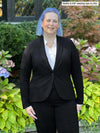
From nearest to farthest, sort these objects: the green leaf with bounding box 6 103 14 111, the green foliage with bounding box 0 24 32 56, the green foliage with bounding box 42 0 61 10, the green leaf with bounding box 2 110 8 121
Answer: the green leaf with bounding box 2 110 8 121 → the green leaf with bounding box 6 103 14 111 → the green foliage with bounding box 0 24 32 56 → the green foliage with bounding box 42 0 61 10

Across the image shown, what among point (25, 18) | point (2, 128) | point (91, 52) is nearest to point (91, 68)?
point (91, 52)

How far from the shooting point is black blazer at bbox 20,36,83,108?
250 cm

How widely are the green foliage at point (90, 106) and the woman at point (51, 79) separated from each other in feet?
5.90

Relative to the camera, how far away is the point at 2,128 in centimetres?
391

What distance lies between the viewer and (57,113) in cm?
252

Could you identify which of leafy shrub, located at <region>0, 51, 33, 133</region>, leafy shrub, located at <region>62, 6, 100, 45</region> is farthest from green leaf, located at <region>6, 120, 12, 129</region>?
leafy shrub, located at <region>62, 6, 100, 45</region>

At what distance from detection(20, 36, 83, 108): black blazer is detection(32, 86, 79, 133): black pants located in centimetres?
5

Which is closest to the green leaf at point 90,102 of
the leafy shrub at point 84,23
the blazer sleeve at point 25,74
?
the blazer sleeve at point 25,74

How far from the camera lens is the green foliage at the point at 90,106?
14.2 feet

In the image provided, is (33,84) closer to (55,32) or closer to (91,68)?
(55,32)

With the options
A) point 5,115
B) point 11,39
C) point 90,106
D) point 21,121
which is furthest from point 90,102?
point 11,39

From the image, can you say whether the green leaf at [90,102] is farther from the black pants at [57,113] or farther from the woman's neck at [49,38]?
the woman's neck at [49,38]

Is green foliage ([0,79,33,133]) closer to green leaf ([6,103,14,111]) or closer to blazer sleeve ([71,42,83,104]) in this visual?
green leaf ([6,103,14,111])

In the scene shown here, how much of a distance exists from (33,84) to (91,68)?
2.79m
